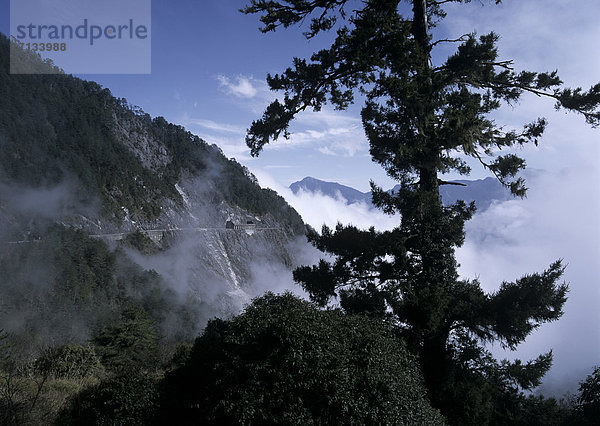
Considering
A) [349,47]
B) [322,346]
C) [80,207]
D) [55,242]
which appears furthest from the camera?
[80,207]

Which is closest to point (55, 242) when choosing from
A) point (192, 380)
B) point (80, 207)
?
point (80, 207)

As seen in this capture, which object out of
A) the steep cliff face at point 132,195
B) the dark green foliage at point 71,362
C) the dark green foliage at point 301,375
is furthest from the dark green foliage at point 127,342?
the steep cliff face at point 132,195

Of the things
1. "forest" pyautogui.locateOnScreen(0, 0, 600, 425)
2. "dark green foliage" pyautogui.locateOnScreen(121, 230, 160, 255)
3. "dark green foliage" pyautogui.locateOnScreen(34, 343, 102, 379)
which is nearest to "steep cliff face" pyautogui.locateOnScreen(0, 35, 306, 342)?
"dark green foliage" pyautogui.locateOnScreen(121, 230, 160, 255)

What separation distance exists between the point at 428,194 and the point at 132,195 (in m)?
123

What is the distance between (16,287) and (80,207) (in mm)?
40940

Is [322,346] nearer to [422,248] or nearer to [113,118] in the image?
[422,248]

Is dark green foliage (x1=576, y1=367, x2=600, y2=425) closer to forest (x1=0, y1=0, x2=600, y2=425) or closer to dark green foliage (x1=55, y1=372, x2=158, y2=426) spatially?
forest (x1=0, y1=0, x2=600, y2=425)

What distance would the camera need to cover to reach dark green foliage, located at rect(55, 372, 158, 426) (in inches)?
326

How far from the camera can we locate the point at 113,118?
13162cm

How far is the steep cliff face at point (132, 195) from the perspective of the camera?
92250 mm

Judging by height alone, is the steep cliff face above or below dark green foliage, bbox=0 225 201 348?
above

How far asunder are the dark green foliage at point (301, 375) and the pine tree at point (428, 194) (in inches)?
70.7

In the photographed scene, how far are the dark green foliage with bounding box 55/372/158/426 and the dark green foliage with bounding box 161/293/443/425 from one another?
49 cm

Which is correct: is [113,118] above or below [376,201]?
above
